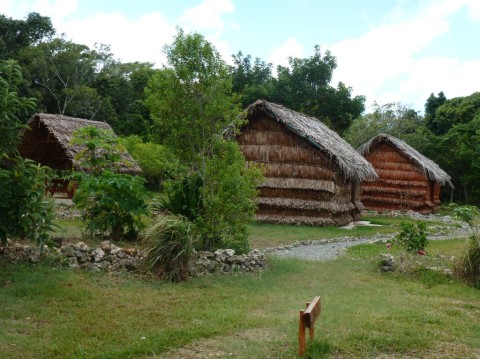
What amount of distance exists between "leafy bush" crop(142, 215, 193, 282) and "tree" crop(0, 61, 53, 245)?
5.52 feet

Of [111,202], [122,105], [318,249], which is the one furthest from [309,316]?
[122,105]

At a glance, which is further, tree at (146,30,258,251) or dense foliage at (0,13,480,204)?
dense foliage at (0,13,480,204)

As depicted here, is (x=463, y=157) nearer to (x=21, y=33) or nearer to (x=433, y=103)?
(x=433, y=103)

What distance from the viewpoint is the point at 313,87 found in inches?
1473

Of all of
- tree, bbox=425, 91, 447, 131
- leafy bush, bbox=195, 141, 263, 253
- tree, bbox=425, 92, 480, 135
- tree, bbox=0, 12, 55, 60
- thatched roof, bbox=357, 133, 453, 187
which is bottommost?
leafy bush, bbox=195, 141, 263, 253

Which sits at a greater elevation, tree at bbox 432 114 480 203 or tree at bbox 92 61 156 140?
tree at bbox 92 61 156 140

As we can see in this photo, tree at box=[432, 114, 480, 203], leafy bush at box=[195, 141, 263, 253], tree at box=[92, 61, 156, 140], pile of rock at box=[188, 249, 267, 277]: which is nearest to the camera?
pile of rock at box=[188, 249, 267, 277]

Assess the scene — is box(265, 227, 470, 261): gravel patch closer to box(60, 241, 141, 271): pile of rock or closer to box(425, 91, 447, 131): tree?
box(60, 241, 141, 271): pile of rock

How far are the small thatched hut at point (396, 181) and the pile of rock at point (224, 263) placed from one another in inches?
801

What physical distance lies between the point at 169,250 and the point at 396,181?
22.8 metres

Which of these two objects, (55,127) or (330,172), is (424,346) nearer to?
(330,172)

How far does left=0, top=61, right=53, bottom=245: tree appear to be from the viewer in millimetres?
7891

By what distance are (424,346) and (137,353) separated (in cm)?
312

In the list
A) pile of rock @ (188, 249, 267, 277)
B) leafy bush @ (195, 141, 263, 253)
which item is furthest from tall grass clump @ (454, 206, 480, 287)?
leafy bush @ (195, 141, 263, 253)
